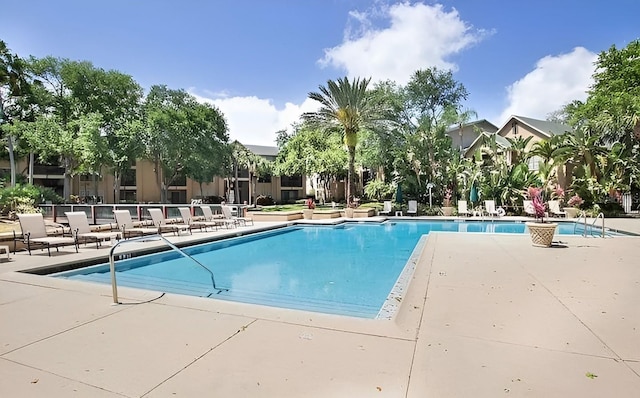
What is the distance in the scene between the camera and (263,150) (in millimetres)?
53500

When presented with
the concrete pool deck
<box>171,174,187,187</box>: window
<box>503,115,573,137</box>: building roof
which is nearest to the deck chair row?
the concrete pool deck

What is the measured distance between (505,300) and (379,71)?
29204 millimetres

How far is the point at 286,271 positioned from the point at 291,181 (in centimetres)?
4526

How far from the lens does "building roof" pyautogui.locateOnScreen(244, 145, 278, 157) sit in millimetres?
51688

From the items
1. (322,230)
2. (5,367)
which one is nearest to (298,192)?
(322,230)

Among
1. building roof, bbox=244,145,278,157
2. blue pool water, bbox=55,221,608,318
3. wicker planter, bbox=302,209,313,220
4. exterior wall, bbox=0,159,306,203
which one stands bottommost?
blue pool water, bbox=55,221,608,318

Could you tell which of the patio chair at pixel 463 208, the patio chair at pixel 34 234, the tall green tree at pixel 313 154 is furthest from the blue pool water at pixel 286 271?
the tall green tree at pixel 313 154

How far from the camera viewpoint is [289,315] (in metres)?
4.38

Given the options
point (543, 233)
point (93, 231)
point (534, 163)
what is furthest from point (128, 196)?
point (543, 233)

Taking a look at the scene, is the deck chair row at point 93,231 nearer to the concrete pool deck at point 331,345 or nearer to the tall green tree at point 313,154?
the concrete pool deck at point 331,345

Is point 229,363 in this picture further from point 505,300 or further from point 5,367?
point 505,300

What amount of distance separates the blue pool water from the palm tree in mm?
10358

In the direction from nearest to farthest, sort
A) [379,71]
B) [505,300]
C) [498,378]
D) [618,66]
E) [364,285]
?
1. [498,378]
2. [505,300]
3. [364,285]
4. [618,66]
5. [379,71]

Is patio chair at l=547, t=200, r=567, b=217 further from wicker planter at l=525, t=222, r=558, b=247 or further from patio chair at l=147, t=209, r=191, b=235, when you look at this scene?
patio chair at l=147, t=209, r=191, b=235
